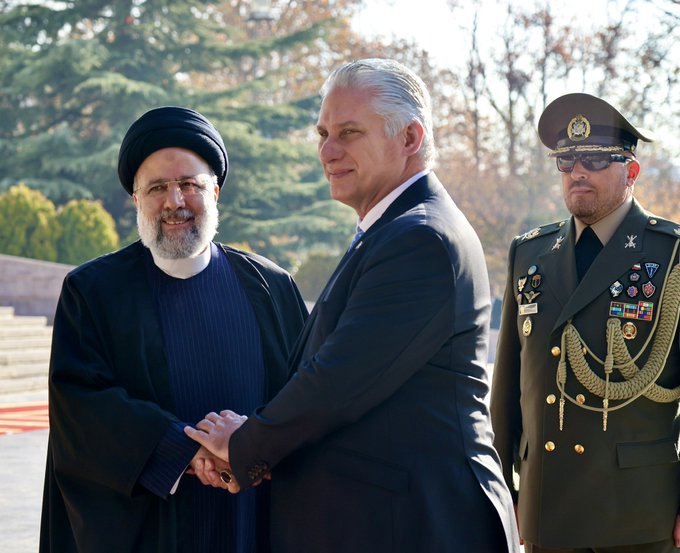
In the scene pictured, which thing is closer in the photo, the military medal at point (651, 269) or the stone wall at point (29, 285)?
the military medal at point (651, 269)

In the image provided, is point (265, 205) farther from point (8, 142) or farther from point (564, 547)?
point (564, 547)

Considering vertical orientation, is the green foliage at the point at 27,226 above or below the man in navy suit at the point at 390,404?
above

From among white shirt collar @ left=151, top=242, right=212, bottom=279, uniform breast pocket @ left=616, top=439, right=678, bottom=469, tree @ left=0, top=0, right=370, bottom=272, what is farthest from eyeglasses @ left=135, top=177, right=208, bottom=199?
tree @ left=0, top=0, right=370, bottom=272

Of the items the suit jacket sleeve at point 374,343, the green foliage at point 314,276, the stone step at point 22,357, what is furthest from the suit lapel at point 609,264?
the green foliage at point 314,276

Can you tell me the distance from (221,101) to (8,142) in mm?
5672

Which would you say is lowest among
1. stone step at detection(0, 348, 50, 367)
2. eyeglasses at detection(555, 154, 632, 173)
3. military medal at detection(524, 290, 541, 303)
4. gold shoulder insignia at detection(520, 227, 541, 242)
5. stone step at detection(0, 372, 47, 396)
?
military medal at detection(524, 290, 541, 303)

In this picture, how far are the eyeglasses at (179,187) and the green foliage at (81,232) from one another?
61.4ft

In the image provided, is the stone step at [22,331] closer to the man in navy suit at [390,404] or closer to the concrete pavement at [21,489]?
the concrete pavement at [21,489]

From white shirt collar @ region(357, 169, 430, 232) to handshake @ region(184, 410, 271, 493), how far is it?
65 cm

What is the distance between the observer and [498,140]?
26547 mm

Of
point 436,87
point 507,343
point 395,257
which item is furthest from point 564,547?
point 436,87

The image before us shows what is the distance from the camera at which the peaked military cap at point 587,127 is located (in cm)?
378

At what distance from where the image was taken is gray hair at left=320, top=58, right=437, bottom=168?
2738 millimetres

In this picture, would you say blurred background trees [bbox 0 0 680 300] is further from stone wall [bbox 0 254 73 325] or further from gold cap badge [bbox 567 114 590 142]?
gold cap badge [bbox 567 114 590 142]
